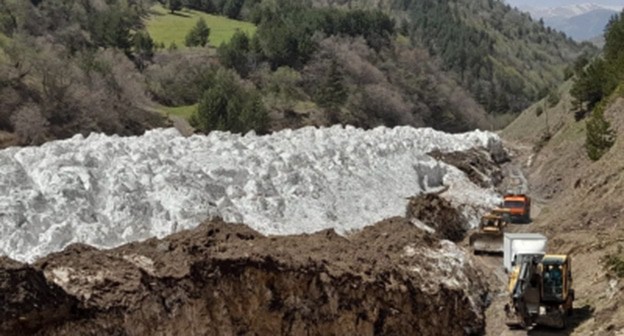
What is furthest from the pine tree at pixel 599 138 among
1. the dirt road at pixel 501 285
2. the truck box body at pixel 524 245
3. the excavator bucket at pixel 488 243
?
the truck box body at pixel 524 245

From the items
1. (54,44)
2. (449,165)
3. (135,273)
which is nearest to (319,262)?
(135,273)

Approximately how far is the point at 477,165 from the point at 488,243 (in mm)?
20573

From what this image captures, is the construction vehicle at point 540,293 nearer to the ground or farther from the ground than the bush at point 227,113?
farther from the ground

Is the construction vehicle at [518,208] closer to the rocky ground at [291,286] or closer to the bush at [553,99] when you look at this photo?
the rocky ground at [291,286]

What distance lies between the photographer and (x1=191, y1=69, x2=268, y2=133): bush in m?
65.6

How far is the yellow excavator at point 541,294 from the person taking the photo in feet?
57.5

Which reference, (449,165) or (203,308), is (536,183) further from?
(203,308)

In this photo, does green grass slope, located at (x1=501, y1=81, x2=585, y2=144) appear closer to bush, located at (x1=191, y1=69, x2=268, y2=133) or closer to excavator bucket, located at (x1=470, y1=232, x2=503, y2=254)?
excavator bucket, located at (x1=470, y1=232, x2=503, y2=254)

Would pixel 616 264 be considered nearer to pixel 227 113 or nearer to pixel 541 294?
pixel 541 294

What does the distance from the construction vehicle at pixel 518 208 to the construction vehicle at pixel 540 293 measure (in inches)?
594

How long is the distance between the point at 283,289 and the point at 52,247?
5.57 metres

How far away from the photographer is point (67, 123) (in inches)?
2303

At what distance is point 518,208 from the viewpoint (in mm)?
33469

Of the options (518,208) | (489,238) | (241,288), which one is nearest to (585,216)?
(489,238)
